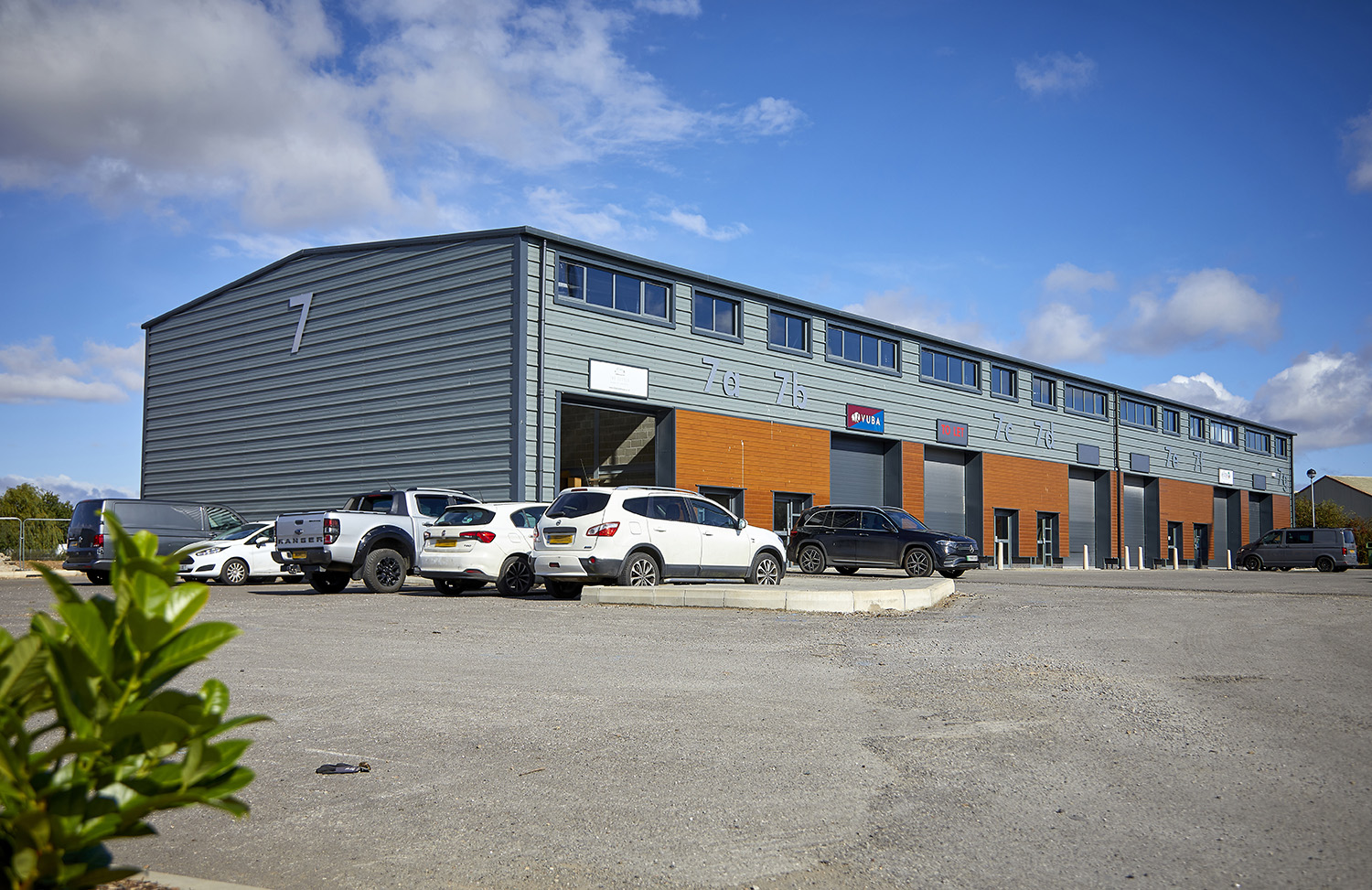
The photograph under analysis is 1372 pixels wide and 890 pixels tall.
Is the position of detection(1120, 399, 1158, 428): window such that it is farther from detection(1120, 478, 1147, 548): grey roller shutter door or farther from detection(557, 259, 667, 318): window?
detection(557, 259, 667, 318): window

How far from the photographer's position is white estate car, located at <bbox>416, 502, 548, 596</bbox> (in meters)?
17.1

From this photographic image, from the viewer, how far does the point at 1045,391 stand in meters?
42.4

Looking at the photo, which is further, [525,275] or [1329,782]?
[525,275]

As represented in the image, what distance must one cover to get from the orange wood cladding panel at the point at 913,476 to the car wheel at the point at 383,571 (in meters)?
19.7

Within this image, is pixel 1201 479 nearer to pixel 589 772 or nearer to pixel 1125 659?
pixel 1125 659

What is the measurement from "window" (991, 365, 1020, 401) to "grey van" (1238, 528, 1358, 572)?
38.3ft

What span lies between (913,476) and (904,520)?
9.05 m

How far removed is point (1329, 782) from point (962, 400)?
1285 inches

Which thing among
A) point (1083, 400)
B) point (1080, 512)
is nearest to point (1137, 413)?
point (1083, 400)

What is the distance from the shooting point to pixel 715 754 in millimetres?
5719

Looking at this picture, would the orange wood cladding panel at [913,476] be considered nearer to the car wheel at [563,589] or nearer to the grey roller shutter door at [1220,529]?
the car wheel at [563,589]

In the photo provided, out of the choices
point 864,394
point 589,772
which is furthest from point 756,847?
point 864,394

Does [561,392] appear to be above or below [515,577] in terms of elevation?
above

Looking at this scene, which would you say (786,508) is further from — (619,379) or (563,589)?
(563,589)
